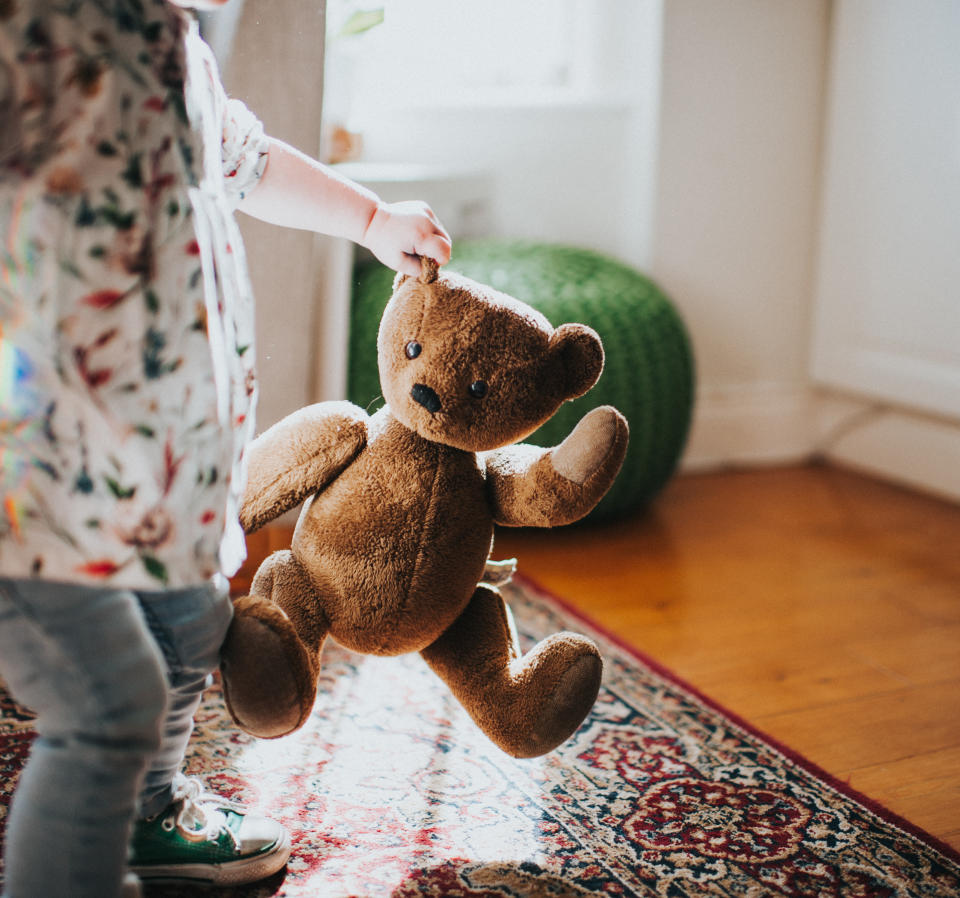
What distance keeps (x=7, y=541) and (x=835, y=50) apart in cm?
173

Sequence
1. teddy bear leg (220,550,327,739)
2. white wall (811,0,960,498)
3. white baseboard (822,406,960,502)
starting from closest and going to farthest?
teddy bear leg (220,550,327,739) < white wall (811,0,960,498) < white baseboard (822,406,960,502)

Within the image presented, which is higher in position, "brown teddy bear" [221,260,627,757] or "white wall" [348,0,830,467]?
"white wall" [348,0,830,467]

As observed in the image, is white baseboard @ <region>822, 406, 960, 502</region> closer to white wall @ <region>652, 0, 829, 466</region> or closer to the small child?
white wall @ <region>652, 0, 829, 466</region>

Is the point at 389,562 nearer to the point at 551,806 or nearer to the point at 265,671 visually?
the point at 265,671

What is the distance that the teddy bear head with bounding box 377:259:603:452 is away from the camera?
753 mm

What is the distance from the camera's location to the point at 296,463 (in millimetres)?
783

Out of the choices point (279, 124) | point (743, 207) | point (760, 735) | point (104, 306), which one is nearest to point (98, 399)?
point (104, 306)

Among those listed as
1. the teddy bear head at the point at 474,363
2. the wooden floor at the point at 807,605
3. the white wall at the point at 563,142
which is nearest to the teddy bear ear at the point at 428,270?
the teddy bear head at the point at 474,363

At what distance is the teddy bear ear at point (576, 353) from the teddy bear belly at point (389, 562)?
4.4 inches

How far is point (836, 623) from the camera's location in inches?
51.8

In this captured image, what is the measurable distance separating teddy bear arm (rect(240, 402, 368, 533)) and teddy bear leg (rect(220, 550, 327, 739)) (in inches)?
3.2

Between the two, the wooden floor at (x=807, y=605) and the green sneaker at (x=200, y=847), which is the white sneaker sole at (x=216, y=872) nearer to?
the green sneaker at (x=200, y=847)

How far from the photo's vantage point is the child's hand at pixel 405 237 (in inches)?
30.7

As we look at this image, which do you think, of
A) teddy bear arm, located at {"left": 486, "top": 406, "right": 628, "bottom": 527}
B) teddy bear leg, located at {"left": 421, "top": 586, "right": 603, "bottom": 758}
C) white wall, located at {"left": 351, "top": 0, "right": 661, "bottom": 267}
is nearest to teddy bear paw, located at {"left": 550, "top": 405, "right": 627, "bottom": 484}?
teddy bear arm, located at {"left": 486, "top": 406, "right": 628, "bottom": 527}
